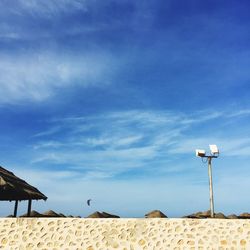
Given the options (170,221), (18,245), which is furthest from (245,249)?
(18,245)

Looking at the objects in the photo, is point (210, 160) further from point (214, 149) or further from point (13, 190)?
point (13, 190)

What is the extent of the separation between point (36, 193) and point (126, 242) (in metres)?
6.90

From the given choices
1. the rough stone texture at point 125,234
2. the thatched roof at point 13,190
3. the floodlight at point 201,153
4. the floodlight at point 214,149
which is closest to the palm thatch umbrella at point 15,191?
the thatched roof at point 13,190

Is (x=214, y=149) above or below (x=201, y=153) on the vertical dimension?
above

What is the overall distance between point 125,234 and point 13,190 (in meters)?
5.46

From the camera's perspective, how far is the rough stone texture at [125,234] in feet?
33.0

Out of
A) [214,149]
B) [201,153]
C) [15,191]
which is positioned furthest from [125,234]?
[15,191]

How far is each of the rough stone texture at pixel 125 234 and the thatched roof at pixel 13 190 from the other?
6.54ft

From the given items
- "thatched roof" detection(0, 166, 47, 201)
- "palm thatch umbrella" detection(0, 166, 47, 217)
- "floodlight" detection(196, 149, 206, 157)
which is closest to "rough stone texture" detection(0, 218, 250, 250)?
"thatched roof" detection(0, 166, 47, 201)

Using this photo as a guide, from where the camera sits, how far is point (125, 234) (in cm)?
1052

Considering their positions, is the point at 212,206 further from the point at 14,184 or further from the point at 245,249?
the point at 14,184

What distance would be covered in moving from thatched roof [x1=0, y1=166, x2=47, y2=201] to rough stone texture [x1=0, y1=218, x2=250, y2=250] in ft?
6.54

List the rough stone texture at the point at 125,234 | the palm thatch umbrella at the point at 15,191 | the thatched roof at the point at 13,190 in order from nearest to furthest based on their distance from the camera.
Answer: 1. the rough stone texture at the point at 125,234
2. the thatched roof at the point at 13,190
3. the palm thatch umbrella at the point at 15,191

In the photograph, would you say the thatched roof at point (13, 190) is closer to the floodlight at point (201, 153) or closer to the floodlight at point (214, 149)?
the floodlight at point (201, 153)
